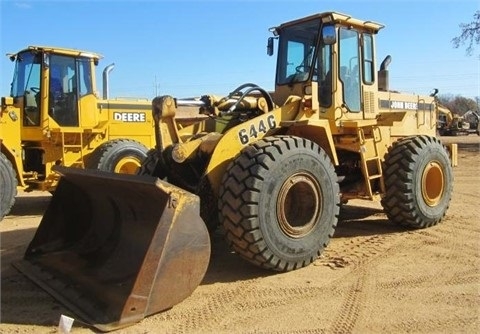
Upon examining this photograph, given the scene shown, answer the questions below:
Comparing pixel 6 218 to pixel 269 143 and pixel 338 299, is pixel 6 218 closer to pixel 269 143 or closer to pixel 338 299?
pixel 269 143

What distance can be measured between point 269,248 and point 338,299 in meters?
0.79

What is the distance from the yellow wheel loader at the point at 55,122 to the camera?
30.9 feet

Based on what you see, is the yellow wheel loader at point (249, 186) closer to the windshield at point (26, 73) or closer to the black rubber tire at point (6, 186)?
the black rubber tire at point (6, 186)

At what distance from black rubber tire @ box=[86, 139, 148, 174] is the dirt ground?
3049mm

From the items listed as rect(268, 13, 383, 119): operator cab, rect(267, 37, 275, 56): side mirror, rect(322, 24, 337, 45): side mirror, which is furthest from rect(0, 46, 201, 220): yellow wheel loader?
rect(322, 24, 337, 45): side mirror

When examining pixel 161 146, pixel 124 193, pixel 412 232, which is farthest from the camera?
pixel 412 232

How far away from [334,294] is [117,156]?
20.4 ft

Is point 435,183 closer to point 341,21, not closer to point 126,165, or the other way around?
point 341,21

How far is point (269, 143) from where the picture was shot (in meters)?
5.19

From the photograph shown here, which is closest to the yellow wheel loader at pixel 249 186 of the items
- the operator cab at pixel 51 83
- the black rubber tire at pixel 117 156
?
the black rubber tire at pixel 117 156

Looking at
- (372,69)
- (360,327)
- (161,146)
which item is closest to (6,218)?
(161,146)

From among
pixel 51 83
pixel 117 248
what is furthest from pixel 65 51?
pixel 117 248

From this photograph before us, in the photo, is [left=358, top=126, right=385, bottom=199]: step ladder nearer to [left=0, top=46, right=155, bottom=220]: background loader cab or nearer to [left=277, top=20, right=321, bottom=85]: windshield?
[left=277, top=20, right=321, bottom=85]: windshield

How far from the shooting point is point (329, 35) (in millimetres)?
6215
